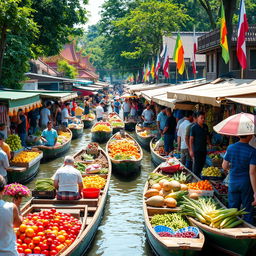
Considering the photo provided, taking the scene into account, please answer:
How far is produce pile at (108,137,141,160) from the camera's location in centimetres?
1554

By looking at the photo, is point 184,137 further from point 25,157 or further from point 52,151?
point 52,151

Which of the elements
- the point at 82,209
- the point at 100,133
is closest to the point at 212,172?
the point at 82,209

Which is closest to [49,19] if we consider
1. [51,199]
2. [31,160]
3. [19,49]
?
[19,49]

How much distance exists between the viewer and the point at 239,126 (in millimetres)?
7645

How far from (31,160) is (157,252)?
291 inches

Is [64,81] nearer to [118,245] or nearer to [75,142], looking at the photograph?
[75,142]

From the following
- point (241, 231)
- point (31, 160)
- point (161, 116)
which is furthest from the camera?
point (161, 116)

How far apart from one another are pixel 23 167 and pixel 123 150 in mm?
4578

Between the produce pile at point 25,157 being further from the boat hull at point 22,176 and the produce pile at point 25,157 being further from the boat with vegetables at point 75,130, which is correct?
the boat with vegetables at point 75,130

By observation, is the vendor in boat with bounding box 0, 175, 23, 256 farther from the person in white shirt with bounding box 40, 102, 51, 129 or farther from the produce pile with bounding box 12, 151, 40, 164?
the person in white shirt with bounding box 40, 102, 51, 129

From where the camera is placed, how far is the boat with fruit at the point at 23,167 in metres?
13.4

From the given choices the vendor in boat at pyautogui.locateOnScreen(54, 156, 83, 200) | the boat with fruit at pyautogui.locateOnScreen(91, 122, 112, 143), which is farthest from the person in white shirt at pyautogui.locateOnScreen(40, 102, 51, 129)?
the vendor in boat at pyautogui.locateOnScreen(54, 156, 83, 200)

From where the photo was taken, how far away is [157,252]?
804 cm

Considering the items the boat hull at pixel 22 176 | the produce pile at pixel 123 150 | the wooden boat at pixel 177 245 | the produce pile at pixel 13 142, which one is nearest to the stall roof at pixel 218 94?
the produce pile at pixel 123 150
